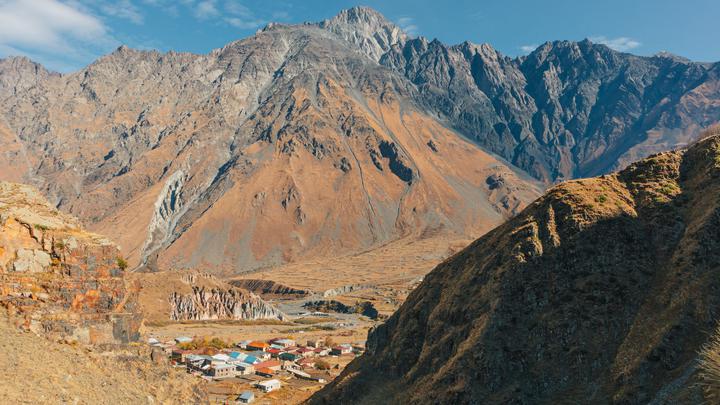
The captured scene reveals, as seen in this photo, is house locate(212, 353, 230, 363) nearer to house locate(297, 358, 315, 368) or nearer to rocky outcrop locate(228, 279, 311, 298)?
house locate(297, 358, 315, 368)

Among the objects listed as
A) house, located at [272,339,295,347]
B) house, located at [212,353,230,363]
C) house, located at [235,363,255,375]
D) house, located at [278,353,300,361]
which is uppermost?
house, located at [272,339,295,347]

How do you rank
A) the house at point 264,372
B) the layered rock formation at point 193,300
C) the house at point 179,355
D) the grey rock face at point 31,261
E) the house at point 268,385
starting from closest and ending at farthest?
1. the grey rock face at point 31,261
2. the house at point 268,385
3. the house at point 264,372
4. the house at point 179,355
5. the layered rock formation at point 193,300

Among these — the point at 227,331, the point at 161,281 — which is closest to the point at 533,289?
the point at 227,331

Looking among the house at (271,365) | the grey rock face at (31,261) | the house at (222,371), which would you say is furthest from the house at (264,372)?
the grey rock face at (31,261)

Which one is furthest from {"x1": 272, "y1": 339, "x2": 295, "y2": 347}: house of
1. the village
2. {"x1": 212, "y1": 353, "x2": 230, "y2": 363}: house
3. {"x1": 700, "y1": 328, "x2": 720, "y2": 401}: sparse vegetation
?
{"x1": 700, "y1": 328, "x2": 720, "y2": 401}: sparse vegetation

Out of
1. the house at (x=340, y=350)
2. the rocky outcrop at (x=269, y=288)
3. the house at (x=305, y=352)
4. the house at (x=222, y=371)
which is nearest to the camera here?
the house at (x=222, y=371)

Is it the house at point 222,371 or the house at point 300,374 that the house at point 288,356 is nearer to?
the house at point 300,374

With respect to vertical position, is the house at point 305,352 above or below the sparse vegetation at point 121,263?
below
